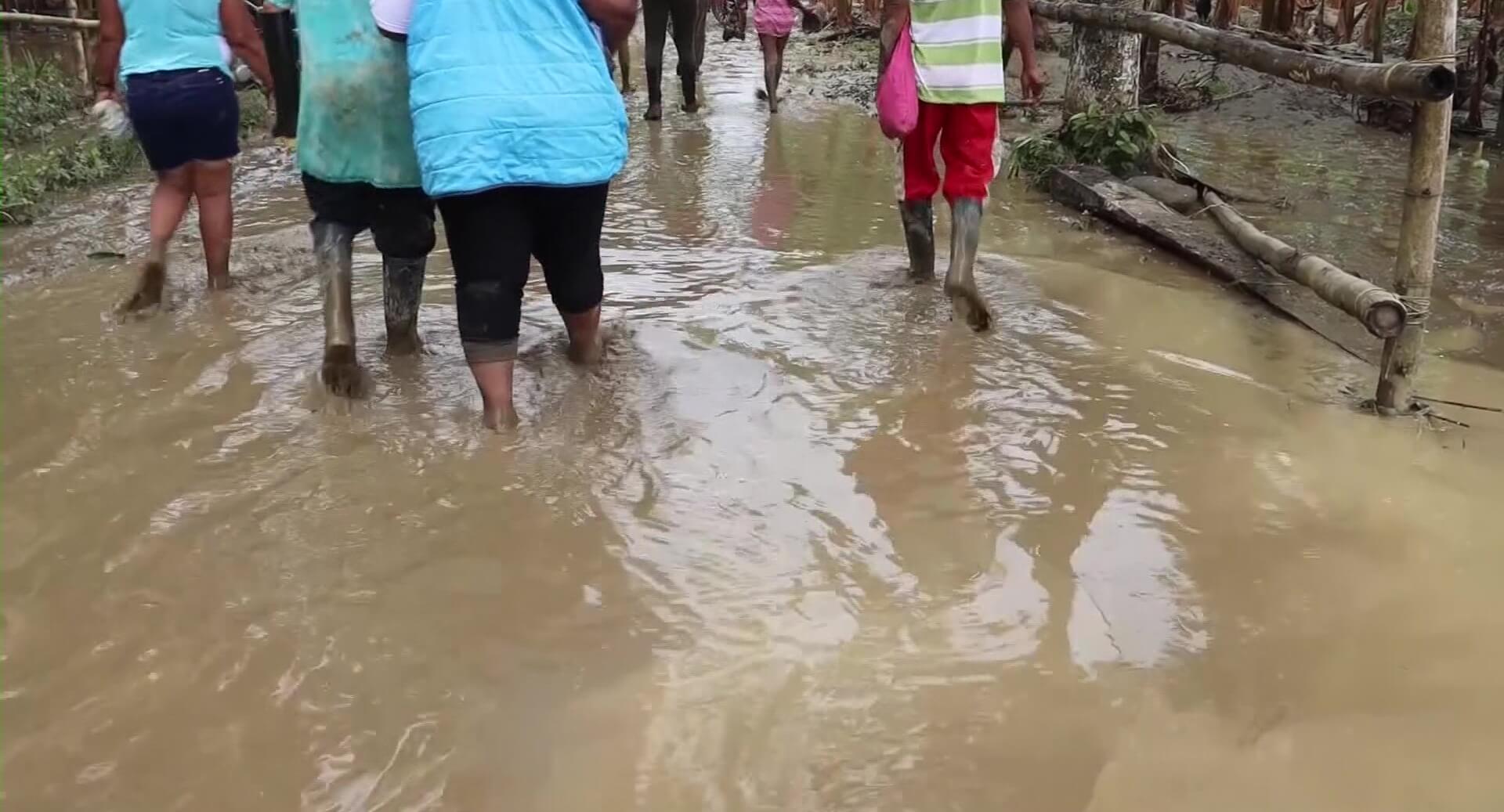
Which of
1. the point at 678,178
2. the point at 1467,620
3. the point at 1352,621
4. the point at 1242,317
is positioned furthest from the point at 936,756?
the point at 678,178

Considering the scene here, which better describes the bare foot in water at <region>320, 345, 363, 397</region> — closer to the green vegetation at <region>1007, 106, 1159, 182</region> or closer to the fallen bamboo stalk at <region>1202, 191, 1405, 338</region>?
the fallen bamboo stalk at <region>1202, 191, 1405, 338</region>

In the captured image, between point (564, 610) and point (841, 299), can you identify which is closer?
point (564, 610)

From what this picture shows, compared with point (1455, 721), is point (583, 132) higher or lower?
higher

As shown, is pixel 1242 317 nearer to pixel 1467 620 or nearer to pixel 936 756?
pixel 1467 620

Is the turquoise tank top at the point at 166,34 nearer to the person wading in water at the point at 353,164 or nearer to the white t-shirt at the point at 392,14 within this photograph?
the person wading in water at the point at 353,164

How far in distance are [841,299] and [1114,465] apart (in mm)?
1694

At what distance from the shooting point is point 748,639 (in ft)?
7.70

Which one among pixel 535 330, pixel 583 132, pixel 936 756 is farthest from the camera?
pixel 535 330

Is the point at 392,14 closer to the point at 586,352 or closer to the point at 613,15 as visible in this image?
Answer: the point at 613,15

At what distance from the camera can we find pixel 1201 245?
5023 millimetres

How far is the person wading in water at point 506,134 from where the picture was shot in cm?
291

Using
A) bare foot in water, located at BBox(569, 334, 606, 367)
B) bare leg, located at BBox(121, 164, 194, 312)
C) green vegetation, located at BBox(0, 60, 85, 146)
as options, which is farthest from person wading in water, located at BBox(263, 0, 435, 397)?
green vegetation, located at BBox(0, 60, 85, 146)

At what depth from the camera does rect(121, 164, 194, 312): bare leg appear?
428 cm

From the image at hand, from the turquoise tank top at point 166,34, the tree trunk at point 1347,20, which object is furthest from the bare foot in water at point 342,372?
the tree trunk at point 1347,20
